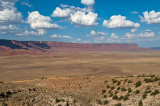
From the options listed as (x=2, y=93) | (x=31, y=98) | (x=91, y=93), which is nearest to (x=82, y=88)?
(x=91, y=93)

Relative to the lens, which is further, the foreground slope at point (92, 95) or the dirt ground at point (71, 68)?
the dirt ground at point (71, 68)

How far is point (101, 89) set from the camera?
18516 millimetres

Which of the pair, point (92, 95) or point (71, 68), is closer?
point (92, 95)

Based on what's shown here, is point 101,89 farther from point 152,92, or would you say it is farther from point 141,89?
point 152,92

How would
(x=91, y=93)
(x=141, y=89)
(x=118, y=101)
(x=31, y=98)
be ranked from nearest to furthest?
1. (x=31, y=98)
2. (x=118, y=101)
3. (x=141, y=89)
4. (x=91, y=93)

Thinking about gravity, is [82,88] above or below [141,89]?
below

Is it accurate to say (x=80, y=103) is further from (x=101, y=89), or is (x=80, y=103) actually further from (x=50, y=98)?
(x=101, y=89)

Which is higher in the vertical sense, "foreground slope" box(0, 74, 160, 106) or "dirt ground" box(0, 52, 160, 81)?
"foreground slope" box(0, 74, 160, 106)

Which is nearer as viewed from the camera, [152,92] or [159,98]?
[159,98]

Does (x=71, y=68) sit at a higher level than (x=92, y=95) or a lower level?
lower

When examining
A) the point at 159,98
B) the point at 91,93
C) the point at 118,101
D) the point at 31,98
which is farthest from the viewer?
the point at 91,93

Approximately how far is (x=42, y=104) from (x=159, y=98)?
9322 mm

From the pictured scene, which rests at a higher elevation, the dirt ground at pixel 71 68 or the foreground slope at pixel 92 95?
the foreground slope at pixel 92 95

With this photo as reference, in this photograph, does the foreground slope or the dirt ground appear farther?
the dirt ground
